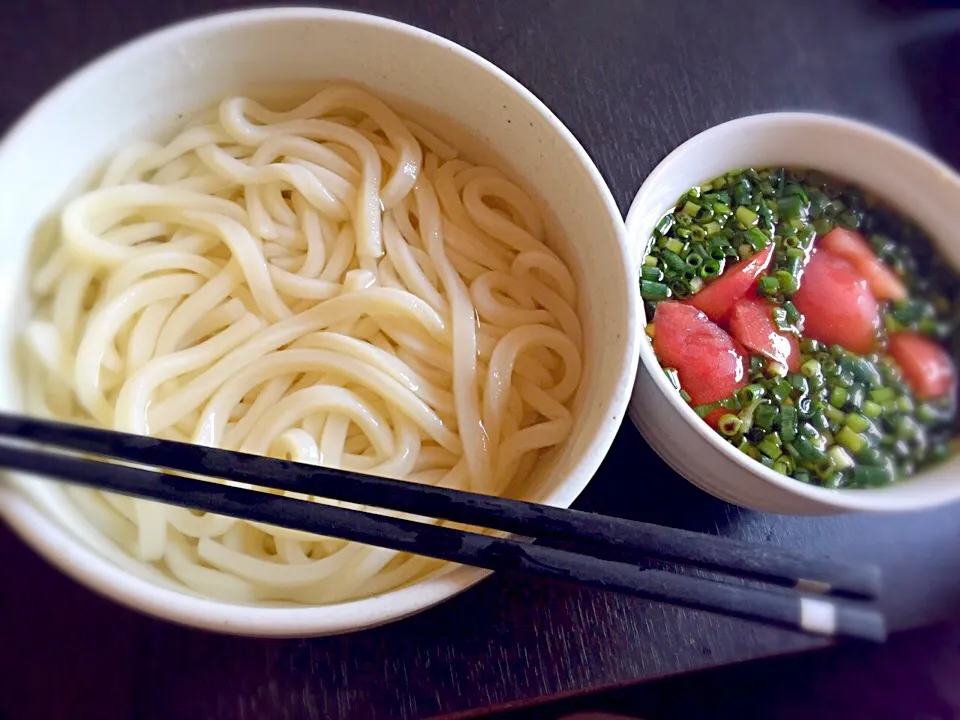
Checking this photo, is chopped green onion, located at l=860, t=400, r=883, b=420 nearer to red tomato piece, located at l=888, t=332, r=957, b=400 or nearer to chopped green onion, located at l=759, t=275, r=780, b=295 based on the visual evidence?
red tomato piece, located at l=888, t=332, r=957, b=400

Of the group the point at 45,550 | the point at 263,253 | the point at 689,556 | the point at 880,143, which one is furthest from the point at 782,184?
the point at 45,550

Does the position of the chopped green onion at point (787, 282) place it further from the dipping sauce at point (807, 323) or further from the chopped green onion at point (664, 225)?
the chopped green onion at point (664, 225)

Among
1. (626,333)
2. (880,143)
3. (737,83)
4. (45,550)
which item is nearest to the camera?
(45,550)

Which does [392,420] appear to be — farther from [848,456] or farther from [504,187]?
[848,456]

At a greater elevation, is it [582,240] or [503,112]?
[503,112]

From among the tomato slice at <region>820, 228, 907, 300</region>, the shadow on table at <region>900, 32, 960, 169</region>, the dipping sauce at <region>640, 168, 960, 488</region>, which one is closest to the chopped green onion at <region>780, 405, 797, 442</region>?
the dipping sauce at <region>640, 168, 960, 488</region>

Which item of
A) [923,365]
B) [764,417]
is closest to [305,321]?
[764,417]

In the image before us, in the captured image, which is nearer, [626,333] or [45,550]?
[45,550]
